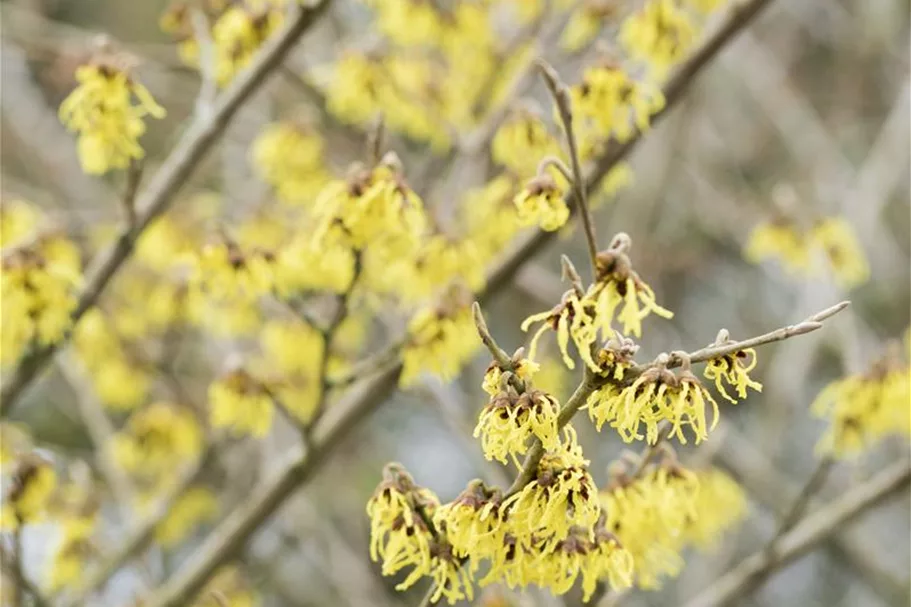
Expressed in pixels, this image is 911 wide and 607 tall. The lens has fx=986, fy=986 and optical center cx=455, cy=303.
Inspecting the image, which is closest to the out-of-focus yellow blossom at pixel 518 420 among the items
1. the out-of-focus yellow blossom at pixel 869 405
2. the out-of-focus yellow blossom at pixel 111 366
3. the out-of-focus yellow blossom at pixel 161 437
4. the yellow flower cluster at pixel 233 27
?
the out-of-focus yellow blossom at pixel 869 405

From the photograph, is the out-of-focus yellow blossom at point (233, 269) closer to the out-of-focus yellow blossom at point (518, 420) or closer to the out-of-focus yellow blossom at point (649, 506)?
the out-of-focus yellow blossom at point (649, 506)

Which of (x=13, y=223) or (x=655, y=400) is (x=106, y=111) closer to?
(x=13, y=223)

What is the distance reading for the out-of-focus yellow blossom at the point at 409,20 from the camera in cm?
301

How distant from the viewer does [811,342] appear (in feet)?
12.2

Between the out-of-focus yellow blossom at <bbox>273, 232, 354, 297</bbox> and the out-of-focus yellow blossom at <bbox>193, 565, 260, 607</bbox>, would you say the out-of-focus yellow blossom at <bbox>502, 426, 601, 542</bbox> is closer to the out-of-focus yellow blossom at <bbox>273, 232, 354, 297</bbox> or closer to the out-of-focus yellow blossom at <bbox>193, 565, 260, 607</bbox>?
the out-of-focus yellow blossom at <bbox>273, 232, 354, 297</bbox>

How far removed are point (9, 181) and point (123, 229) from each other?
7.83 ft

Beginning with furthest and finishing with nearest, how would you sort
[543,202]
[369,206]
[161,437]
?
[161,437], [369,206], [543,202]

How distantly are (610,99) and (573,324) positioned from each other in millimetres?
1119

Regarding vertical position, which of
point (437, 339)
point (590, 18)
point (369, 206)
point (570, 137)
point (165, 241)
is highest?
point (165, 241)

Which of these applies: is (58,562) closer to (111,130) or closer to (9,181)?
(111,130)

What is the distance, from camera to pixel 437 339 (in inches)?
80.0

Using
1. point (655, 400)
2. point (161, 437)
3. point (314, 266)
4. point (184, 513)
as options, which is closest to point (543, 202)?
point (655, 400)

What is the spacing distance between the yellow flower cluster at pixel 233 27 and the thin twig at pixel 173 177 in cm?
12

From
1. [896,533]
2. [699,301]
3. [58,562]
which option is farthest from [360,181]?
[896,533]
